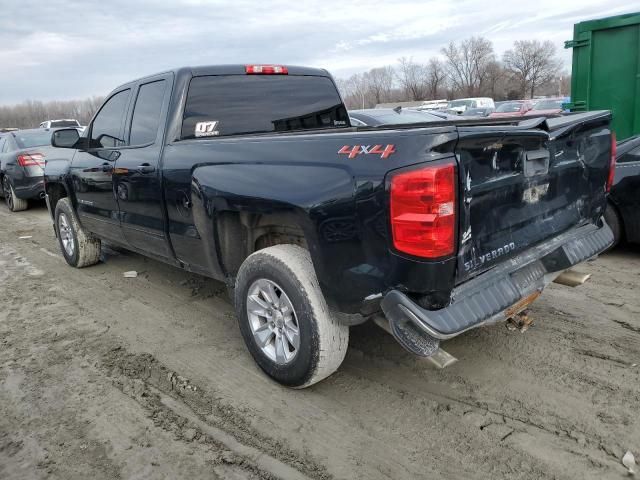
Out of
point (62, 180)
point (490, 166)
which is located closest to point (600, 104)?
point (490, 166)

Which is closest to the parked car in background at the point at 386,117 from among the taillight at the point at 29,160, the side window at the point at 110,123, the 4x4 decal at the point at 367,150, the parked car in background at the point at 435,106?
the side window at the point at 110,123

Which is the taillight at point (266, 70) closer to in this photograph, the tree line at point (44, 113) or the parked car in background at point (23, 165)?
the parked car in background at point (23, 165)

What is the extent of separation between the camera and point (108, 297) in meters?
5.02

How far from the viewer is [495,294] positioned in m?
2.67

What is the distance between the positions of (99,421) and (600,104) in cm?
735

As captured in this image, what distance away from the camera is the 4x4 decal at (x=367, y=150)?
240cm

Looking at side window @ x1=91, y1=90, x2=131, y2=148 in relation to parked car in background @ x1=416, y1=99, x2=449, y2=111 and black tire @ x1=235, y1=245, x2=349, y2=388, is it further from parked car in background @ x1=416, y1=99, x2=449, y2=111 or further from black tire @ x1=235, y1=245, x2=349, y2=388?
parked car in background @ x1=416, y1=99, x2=449, y2=111

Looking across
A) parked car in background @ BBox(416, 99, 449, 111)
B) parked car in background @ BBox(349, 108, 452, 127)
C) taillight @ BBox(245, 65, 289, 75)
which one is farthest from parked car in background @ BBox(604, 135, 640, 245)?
parked car in background @ BBox(416, 99, 449, 111)

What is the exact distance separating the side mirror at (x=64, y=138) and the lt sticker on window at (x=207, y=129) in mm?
1993

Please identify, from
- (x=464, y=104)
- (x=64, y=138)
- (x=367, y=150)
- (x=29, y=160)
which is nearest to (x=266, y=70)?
(x=367, y=150)

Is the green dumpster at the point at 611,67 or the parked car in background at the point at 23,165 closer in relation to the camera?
the green dumpster at the point at 611,67

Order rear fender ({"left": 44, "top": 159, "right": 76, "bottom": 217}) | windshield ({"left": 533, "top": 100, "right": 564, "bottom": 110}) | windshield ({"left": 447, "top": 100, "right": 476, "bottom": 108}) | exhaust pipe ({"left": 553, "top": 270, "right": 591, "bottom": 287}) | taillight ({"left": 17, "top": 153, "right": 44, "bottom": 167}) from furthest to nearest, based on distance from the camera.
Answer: windshield ({"left": 447, "top": 100, "right": 476, "bottom": 108})
windshield ({"left": 533, "top": 100, "right": 564, "bottom": 110})
taillight ({"left": 17, "top": 153, "right": 44, "bottom": 167})
rear fender ({"left": 44, "top": 159, "right": 76, "bottom": 217})
exhaust pipe ({"left": 553, "top": 270, "right": 591, "bottom": 287})

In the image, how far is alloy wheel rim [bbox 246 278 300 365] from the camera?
304 centimetres

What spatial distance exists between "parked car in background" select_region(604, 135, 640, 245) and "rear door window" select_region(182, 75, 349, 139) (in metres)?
2.95
